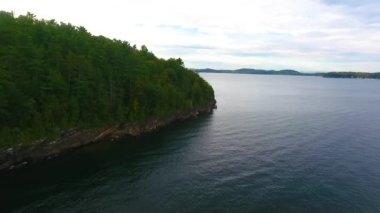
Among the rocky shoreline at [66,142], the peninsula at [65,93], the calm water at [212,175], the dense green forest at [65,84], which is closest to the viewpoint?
the calm water at [212,175]

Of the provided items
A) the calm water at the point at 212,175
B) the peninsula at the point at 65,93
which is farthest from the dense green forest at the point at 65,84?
the calm water at the point at 212,175

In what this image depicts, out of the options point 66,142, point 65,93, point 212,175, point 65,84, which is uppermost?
point 65,84

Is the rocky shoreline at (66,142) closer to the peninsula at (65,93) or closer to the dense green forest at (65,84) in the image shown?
the peninsula at (65,93)

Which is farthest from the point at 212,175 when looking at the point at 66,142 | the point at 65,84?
the point at 65,84

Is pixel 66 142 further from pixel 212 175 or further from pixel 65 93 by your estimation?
pixel 212 175

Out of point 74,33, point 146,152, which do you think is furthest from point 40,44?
point 146,152

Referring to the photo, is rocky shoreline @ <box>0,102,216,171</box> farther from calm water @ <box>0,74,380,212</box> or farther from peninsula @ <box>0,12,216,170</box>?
calm water @ <box>0,74,380,212</box>

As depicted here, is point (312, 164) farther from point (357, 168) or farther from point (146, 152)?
point (146, 152)
